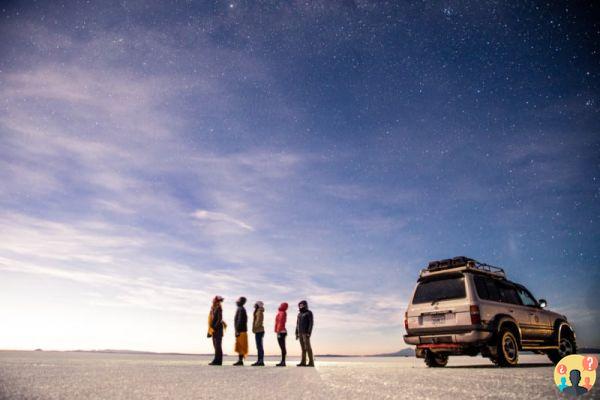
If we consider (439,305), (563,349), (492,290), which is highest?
(492,290)

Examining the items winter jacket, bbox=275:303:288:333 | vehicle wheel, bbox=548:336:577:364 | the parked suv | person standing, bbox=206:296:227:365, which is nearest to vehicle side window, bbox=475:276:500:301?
the parked suv

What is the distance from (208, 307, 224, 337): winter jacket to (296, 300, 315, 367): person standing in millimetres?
2212

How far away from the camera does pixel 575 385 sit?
437 cm

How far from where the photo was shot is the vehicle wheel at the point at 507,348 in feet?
30.3

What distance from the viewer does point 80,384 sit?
5078 mm

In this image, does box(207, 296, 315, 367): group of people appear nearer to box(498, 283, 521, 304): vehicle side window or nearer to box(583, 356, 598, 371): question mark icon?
box(498, 283, 521, 304): vehicle side window

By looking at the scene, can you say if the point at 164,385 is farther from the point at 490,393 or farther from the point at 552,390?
the point at 552,390

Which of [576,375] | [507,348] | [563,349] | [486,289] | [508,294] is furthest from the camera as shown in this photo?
[563,349]

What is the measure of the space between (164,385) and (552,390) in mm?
4561

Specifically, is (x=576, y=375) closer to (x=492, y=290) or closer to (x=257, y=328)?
(x=492, y=290)

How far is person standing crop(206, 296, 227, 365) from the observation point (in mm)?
11578

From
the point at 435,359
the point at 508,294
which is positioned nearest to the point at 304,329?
the point at 435,359

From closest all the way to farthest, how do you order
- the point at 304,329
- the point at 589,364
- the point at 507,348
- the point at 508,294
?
1. the point at 589,364
2. the point at 507,348
3. the point at 508,294
4. the point at 304,329

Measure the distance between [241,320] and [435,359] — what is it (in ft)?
18.0
